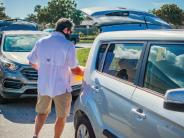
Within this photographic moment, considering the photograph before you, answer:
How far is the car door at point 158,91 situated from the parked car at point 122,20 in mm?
1930

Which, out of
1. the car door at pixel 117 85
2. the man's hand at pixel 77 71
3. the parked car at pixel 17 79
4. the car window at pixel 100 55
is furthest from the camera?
the parked car at pixel 17 79

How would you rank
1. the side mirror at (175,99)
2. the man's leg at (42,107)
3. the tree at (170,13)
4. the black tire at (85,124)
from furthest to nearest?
1. the tree at (170,13)
2. the man's leg at (42,107)
3. the black tire at (85,124)
4. the side mirror at (175,99)

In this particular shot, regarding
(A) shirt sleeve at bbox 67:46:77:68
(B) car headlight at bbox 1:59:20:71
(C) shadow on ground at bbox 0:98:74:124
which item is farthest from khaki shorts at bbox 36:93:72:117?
(B) car headlight at bbox 1:59:20:71

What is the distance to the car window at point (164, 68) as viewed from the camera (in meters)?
3.71

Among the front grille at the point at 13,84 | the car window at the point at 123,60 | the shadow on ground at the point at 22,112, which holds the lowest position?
the shadow on ground at the point at 22,112

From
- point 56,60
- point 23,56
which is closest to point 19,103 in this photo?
point 23,56

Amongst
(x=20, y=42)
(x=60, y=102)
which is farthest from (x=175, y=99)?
(x=20, y=42)

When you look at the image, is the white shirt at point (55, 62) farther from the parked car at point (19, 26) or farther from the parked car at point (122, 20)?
the parked car at point (19, 26)

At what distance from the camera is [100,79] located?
5.01 metres

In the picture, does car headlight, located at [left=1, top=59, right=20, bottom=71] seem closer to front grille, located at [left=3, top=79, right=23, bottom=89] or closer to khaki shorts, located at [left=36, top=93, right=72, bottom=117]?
front grille, located at [left=3, top=79, right=23, bottom=89]

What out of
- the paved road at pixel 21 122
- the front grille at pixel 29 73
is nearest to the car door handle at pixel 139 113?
the paved road at pixel 21 122

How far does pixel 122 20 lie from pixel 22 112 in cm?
383

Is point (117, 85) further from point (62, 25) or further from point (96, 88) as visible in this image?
point (62, 25)

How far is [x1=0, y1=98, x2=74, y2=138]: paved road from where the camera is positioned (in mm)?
7320
